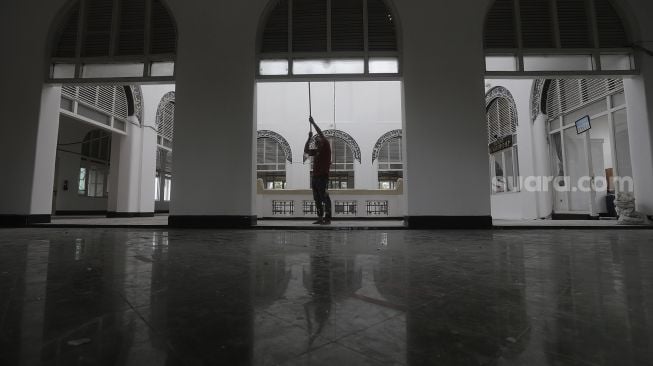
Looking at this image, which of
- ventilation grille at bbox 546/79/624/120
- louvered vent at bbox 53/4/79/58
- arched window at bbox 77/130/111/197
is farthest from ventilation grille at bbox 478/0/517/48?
arched window at bbox 77/130/111/197

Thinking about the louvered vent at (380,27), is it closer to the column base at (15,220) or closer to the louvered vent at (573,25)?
the louvered vent at (573,25)

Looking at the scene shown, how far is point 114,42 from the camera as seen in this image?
195 inches

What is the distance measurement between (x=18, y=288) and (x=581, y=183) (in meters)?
9.43

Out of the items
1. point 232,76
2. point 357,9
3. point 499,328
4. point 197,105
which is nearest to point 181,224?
point 197,105

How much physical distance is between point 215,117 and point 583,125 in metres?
7.36

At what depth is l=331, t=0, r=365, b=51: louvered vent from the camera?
488 cm

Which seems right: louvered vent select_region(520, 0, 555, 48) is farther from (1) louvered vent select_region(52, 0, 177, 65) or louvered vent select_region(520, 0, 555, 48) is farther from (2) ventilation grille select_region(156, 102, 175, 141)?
(2) ventilation grille select_region(156, 102, 175, 141)

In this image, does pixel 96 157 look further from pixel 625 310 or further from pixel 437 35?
pixel 625 310

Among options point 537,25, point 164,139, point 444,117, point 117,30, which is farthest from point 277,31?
point 164,139

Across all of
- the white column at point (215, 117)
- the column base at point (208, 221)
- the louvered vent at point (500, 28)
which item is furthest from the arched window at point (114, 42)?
the louvered vent at point (500, 28)

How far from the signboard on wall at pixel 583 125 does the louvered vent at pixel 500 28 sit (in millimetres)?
3321

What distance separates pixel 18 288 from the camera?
47.2 inches

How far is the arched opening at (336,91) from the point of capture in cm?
484

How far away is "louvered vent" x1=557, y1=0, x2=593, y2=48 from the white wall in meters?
9.56
